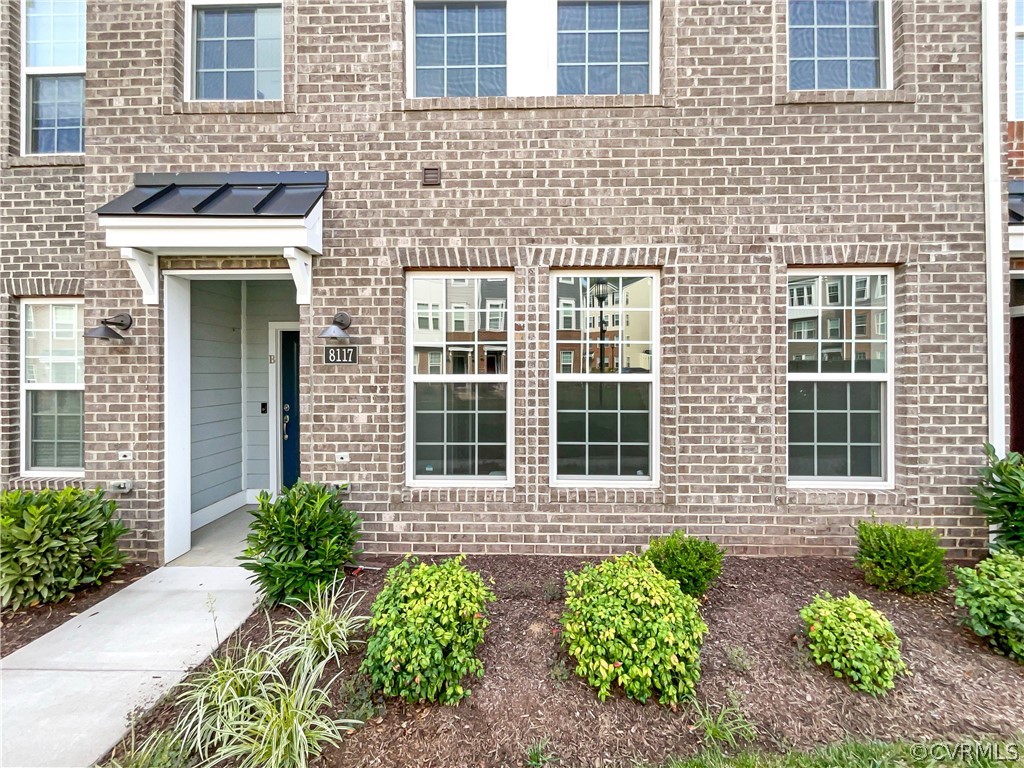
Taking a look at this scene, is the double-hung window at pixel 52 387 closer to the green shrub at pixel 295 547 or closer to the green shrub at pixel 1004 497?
the green shrub at pixel 295 547

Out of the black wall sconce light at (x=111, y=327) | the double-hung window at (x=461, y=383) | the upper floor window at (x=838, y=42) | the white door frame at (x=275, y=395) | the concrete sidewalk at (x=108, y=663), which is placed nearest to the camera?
the concrete sidewalk at (x=108, y=663)

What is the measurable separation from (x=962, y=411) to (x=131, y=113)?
8.30m

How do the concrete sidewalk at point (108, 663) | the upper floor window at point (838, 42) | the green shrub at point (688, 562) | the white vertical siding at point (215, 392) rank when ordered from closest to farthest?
the concrete sidewalk at point (108, 663) → the green shrub at point (688, 562) → the upper floor window at point (838, 42) → the white vertical siding at point (215, 392)

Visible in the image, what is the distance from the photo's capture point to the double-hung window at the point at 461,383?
485 cm

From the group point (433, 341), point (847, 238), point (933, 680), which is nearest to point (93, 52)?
point (433, 341)

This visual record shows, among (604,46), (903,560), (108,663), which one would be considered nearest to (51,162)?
(108,663)

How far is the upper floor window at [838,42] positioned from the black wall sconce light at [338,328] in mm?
4871

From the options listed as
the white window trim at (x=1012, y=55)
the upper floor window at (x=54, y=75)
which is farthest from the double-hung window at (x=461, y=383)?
the white window trim at (x=1012, y=55)

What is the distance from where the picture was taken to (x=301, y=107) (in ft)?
15.4

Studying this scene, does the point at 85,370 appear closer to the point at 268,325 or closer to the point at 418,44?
the point at 268,325

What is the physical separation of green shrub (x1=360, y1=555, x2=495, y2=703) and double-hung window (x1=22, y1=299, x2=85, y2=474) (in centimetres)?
455

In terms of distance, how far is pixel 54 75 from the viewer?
16.9 ft

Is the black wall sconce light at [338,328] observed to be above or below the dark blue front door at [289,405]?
above

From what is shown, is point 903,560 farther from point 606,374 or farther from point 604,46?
point 604,46
